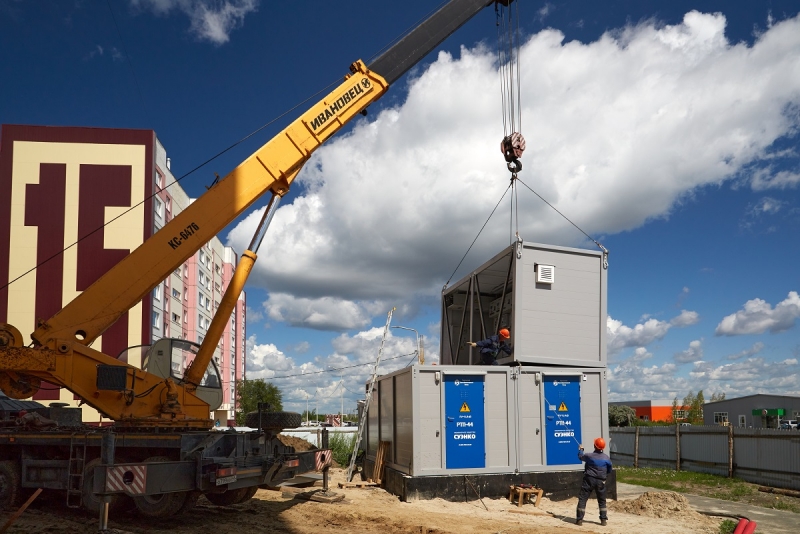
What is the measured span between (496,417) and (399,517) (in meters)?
2.96

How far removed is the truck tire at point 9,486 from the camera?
919 centimetres

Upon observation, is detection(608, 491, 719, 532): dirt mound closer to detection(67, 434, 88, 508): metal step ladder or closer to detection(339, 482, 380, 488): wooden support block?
detection(339, 482, 380, 488): wooden support block

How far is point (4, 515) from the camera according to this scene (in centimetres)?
894

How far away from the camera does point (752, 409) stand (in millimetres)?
40531

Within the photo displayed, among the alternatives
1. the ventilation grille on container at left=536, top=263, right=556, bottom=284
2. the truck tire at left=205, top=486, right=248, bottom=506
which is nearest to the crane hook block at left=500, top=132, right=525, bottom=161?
the ventilation grille on container at left=536, top=263, right=556, bottom=284

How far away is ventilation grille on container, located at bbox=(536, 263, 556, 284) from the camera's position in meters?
12.3

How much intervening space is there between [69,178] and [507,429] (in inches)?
1365

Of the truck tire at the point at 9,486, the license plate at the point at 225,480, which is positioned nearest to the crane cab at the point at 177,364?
the license plate at the point at 225,480

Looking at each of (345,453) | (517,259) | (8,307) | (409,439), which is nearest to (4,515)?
(409,439)

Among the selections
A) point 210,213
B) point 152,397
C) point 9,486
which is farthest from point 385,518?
point 9,486

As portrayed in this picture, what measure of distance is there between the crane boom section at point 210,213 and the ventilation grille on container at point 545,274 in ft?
14.0

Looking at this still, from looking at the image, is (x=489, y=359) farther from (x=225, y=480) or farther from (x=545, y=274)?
(x=225, y=480)

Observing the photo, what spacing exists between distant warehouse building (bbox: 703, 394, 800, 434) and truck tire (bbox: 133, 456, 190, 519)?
34386 mm

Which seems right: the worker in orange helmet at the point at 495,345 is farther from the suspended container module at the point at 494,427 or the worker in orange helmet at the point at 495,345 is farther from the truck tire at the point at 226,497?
the truck tire at the point at 226,497
